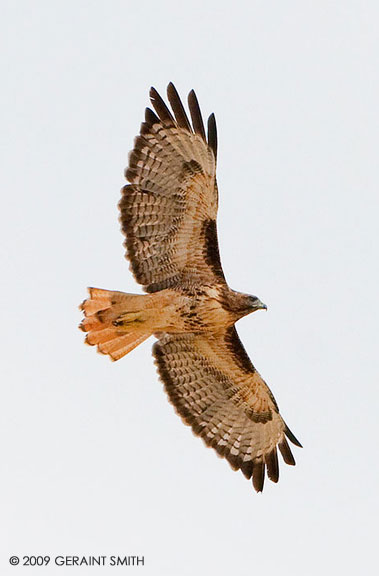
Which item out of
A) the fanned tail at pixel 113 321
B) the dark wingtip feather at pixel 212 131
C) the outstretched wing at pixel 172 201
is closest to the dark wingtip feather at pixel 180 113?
the outstretched wing at pixel 172 201

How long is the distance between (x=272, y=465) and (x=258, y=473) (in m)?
0.18

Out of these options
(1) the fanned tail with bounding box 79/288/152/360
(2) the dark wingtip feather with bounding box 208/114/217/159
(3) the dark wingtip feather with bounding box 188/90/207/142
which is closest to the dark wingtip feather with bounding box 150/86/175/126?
(3) the dark wingtip feather with bounding box 188/90/207/142

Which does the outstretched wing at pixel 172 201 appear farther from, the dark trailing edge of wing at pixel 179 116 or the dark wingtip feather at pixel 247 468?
the dark wingtip feather at pixel 247 468

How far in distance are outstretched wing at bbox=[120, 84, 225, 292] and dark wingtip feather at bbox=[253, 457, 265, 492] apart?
2.20 metres

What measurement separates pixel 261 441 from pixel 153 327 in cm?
197

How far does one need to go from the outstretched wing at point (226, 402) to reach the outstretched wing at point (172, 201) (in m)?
0.97

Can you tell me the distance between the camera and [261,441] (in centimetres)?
1474

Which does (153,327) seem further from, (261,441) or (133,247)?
(261,441)

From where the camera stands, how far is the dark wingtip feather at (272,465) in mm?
14602

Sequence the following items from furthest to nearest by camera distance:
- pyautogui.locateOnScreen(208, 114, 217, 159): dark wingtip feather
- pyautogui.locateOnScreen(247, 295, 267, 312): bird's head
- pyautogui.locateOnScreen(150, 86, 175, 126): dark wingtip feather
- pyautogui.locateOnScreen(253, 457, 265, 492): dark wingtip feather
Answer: pyautogui.locateOnScreen(253, 457, 265, 492): dark wingtip feather
pyautogui.locateOnScreen(247, 295, 267, 312): bird's head
pyautogui.locateOnScreen(150, 86, 175, 126): dark wingtip feather
pyautogui.locateOnScreen(208, 114, 217, 159): dark wingtip feather

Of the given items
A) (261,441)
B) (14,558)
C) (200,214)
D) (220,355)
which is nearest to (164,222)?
(200,214)

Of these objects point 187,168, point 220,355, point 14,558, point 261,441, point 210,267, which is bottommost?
point 14,558

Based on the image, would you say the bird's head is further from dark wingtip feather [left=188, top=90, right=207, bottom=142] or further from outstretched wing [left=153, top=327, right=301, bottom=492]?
dark wingtip feather [left=188, top=90, right=207, bottom=142]

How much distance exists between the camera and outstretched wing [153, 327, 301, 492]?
1460 cm
